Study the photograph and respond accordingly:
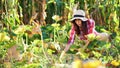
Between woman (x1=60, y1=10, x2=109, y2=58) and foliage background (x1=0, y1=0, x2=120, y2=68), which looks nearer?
foliage background (x1=0, y1=0, x2=120, y2=68)

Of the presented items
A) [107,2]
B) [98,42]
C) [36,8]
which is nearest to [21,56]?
[98,42]

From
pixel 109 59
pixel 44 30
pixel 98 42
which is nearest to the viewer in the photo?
pixel 109 59

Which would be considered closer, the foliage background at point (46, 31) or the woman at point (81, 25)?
the foliage background at point (46, 31)

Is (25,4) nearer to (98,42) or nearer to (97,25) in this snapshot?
(97,25)

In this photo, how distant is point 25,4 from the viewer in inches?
138

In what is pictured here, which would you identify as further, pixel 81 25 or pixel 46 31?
pixel 46 31

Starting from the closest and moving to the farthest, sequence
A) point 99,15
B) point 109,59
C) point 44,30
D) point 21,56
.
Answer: point 21,56 < point 109,59 < point 44,30 < point 99,15

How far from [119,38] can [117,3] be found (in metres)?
0.86

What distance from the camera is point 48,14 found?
141 inches

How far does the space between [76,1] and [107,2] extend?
0.45 meters

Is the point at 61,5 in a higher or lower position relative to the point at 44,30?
higher

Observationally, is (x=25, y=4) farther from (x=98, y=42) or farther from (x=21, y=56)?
(x=21, y=56)

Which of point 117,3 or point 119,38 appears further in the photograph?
point 117,3

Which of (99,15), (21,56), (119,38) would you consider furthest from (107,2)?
(21,56)
